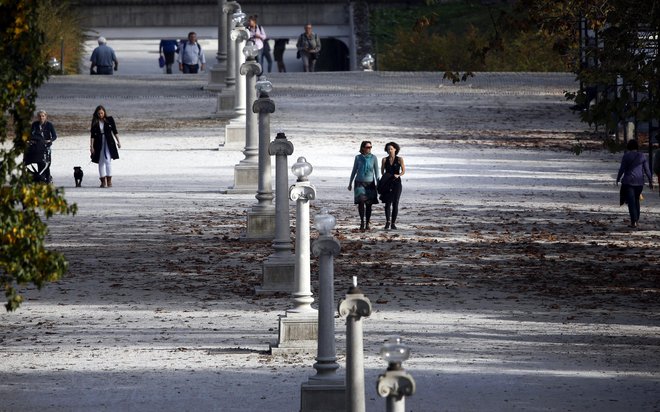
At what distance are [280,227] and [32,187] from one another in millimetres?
7685

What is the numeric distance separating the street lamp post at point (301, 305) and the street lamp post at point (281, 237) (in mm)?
2344

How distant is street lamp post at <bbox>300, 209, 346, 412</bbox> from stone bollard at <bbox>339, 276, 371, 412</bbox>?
164 cm

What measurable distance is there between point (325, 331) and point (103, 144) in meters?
16.4

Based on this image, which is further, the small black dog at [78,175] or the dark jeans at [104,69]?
the dark jeans at [104,69]

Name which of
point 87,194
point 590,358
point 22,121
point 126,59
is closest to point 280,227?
point 590,358

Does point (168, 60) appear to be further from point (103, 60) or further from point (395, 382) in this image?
point (395, 382)

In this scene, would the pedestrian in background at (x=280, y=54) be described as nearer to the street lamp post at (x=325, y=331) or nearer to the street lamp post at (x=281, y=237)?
the street lamp post at (x=281, y=237)

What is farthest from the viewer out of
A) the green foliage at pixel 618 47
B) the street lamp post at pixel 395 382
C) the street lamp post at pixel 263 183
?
the street lamp post at pixel 263 183

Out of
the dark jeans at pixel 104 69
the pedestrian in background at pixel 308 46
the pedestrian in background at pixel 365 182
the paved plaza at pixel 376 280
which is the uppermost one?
the pedestrian in background at pixel 308 46

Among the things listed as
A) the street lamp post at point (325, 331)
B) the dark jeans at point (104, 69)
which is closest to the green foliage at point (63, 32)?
the dark jeans at point (104, 69)

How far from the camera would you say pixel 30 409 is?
1241cm

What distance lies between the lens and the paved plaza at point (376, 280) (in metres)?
13.2

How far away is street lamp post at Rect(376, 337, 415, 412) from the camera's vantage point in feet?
26.1

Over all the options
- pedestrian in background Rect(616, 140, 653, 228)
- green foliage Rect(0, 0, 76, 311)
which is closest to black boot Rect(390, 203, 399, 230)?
pedestrian in background Rect(616, 140, 653, 228)
